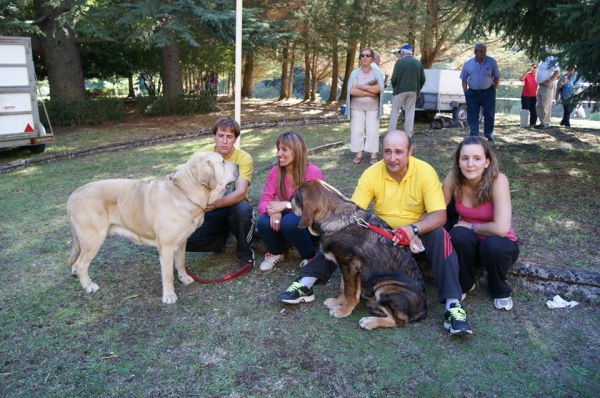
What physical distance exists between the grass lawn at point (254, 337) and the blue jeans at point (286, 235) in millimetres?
258

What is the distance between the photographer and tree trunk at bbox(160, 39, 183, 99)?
1833 cm

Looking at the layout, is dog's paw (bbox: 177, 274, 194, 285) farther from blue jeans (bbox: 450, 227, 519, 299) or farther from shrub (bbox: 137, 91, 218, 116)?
shrub (bbox: 137, 91, 218, 116)

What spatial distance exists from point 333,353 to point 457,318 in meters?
0.98

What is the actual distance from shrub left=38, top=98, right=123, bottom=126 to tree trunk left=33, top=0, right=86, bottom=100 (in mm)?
796

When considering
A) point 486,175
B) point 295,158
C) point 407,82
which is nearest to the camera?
point 486,175

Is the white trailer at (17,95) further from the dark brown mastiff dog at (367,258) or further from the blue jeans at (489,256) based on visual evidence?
the blue jeans at (489,256)

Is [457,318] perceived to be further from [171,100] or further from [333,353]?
[171,100]

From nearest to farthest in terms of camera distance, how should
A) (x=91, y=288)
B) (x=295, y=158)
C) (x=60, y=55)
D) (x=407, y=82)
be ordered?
1. (x=91, y=288)
2. (x=295, y=158)
3. (x=407, y=82)
4. (x=60, y=55)

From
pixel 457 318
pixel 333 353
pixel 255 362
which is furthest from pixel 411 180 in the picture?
pixel 255 362

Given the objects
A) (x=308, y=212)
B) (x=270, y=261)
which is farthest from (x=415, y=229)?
(x=270, y=261)

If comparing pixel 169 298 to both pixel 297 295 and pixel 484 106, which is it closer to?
pixel 297 295

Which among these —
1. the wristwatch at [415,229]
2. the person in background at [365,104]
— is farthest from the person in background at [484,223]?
the person in background at [365,104]

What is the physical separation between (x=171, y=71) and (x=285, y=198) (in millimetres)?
15942

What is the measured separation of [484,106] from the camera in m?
10.6
